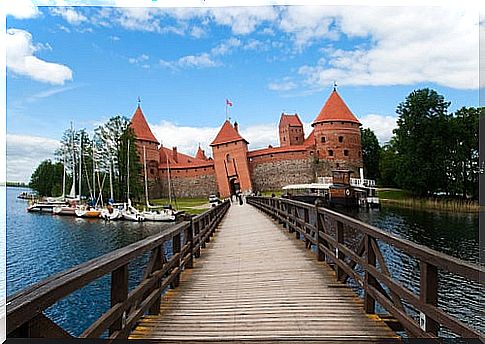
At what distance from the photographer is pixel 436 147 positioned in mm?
25844

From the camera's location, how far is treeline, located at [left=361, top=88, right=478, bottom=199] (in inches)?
1003

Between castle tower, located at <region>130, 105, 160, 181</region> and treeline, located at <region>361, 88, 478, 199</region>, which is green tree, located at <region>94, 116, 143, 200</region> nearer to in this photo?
castle tower, located at <region>130, 105, 160, 181</region>

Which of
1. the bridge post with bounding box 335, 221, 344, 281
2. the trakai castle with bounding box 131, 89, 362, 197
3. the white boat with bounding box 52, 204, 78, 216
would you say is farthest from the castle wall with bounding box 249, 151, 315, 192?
the bridge post with bounding box 335, 221, 344, 281

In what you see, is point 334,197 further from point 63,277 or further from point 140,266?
point 63,277

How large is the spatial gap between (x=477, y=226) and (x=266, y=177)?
20227 mm

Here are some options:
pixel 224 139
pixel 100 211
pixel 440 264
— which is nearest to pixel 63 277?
pixel 440 264

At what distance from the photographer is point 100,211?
23234 mm

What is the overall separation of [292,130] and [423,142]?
20.8 meters

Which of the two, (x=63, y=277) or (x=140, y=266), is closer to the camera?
(x=63, y=277)

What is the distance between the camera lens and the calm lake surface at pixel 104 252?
673 centimetres

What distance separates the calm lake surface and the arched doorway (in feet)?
47.0

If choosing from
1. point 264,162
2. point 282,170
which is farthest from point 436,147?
point 264,162

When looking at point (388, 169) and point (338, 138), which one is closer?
point (388, 169)

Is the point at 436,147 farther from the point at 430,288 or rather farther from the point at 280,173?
the point at 430,288
